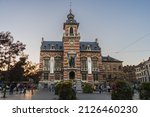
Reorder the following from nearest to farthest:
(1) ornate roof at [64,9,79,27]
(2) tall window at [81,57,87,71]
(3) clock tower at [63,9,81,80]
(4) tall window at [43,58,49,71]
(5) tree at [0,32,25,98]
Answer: (5) tree at [0,32,25,98], (3) clock tower at [63,9,81,80], (4) tall window at [43,58,49,71], (2) tall window at [81,57,87,71], (1) ornate roof at [64,9,79,27]

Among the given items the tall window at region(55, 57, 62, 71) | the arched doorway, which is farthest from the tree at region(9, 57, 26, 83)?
the tall window at region(55, 57, 62, 71)

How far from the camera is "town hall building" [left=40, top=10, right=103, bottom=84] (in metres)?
51.5

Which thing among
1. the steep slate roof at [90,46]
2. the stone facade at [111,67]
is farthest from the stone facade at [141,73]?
the steep slate roof at [90,46]

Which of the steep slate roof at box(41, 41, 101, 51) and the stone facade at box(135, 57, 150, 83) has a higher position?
the steep slate roof at box(41, 41, 101, 51)

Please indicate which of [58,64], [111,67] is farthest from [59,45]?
[111,67]

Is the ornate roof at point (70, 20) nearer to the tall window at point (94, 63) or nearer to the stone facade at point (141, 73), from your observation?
the tall window at point (94, 63)

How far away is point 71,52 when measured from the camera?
2044 inches

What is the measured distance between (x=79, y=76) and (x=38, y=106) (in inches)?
1761

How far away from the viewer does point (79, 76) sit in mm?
51375

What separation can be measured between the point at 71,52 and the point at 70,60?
81.6 inches

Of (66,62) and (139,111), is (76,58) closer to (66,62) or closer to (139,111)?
(66,62)

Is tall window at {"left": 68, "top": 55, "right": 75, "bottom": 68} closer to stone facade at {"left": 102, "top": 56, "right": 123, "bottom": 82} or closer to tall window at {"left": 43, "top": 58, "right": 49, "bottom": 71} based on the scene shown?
tall window at {"left": 43, "top": 58, "right": 49, "bottom": 71}

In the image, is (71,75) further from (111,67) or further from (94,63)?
(111,67)

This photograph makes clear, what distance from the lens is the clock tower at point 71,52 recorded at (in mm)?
51031
